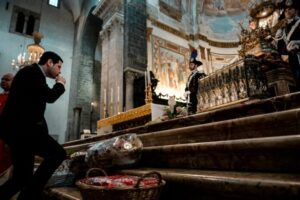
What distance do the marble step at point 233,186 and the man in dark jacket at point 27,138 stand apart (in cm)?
107

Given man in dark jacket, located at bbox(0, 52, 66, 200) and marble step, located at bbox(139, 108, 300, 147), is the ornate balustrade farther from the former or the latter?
man in dark jacket, located at bbox(0, 52, 66, 200)

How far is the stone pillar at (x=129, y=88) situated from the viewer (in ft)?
25.5

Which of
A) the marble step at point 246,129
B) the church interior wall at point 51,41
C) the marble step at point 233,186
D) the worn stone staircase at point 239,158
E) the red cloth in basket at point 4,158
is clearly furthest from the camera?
the church interior wall at point 51,41

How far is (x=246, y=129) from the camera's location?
193 cm

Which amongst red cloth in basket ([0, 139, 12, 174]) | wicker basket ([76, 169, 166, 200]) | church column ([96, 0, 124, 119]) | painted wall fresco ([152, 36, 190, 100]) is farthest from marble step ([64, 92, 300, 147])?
painted wall fresco ([152, 36, 190, 100])

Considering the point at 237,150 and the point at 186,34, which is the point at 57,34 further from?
the point at 237,150

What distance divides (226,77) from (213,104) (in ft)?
2.11

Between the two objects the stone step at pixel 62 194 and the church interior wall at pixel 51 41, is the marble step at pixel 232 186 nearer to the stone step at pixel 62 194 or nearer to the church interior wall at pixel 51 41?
the stone step at pixel 62 194

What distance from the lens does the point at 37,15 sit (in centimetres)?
1440

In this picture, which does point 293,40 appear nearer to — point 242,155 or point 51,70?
point 242,155

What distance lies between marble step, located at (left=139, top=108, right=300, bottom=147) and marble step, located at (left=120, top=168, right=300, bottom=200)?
1.66 feet

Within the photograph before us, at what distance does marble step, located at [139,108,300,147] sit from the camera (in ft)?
5.41

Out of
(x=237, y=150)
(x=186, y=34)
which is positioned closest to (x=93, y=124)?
(x=186, y=34)

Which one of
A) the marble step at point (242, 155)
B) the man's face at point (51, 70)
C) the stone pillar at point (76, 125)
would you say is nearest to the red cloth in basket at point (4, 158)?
the man's face at point (51, 70)
